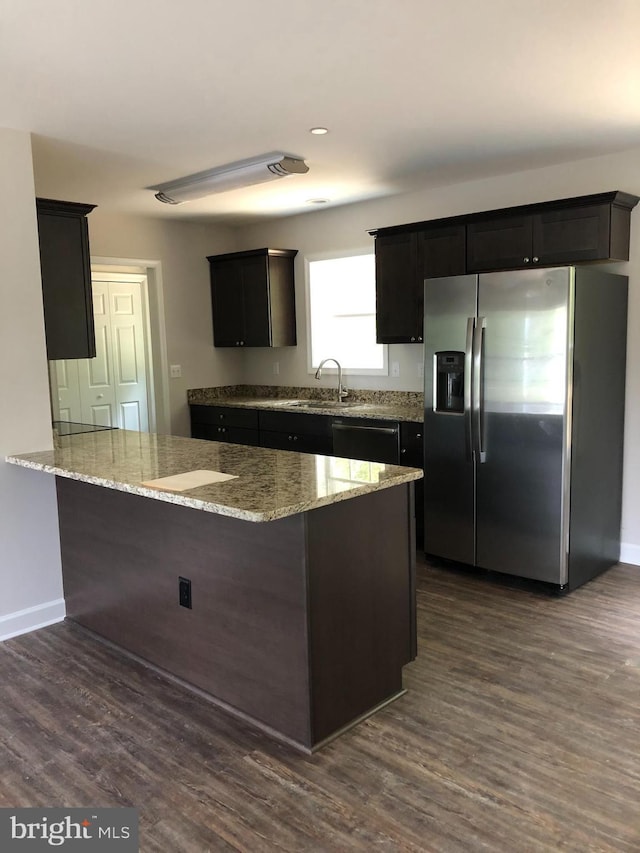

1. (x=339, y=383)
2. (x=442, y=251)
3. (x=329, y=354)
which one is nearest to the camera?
(x=442, y=251)

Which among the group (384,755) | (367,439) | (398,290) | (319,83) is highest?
(319,83)

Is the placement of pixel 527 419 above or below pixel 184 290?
below

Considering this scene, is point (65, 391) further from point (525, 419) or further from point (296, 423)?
point (525, 419)

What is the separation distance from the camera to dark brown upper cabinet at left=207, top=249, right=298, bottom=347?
594cm

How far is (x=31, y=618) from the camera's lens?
141 inches

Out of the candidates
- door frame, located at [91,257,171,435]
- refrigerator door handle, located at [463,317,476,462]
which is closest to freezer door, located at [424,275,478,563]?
refrigerator door handle, located at [463,317,476,462]

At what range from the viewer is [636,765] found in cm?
234

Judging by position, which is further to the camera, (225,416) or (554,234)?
(225,416)

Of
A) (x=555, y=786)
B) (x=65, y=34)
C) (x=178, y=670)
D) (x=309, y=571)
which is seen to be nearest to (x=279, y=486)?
(x=309, y=571)

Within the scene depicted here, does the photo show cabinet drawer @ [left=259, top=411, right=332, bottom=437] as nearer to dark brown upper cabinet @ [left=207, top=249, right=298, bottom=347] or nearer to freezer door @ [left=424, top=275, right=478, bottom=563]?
dark brown upper cabinet @ [left=207, top=249, right=298, bottom=347]

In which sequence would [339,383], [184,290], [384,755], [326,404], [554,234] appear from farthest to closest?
[184,290], [339,383], [326,404], [554,234], [384,755]

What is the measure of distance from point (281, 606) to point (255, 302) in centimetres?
402

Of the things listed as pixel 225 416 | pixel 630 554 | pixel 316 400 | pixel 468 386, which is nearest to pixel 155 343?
pixel 225 416

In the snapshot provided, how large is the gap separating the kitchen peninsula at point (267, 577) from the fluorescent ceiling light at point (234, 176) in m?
1.76
